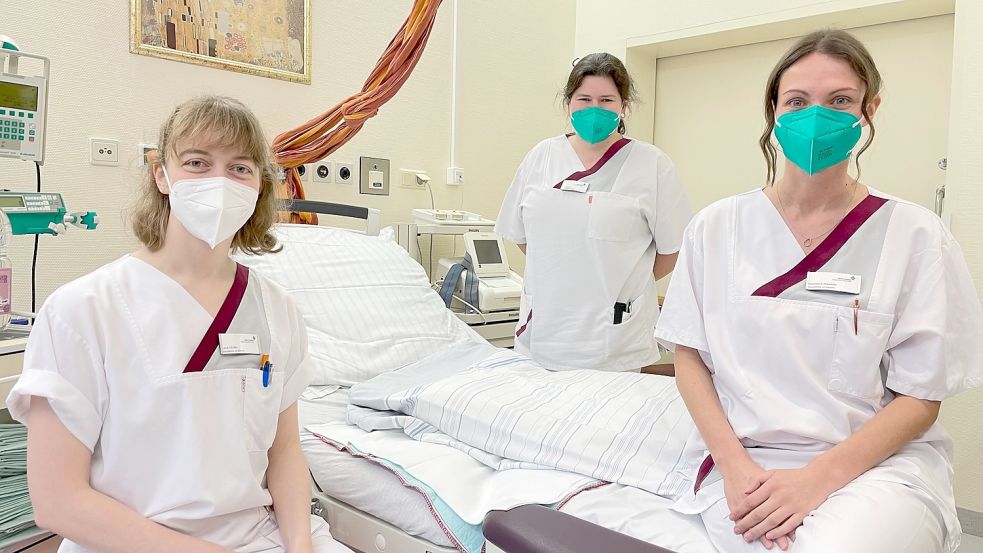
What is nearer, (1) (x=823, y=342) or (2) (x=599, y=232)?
(1) (x=823, y=342)

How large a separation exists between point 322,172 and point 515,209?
1016 millimetres

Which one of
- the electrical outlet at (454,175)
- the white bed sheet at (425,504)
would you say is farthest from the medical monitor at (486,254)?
the white bed sheet at (425,504)

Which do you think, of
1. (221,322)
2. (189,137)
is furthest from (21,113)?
(221,322)

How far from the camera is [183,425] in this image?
1092mm

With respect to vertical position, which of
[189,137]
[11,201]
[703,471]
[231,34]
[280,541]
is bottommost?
[280,541]

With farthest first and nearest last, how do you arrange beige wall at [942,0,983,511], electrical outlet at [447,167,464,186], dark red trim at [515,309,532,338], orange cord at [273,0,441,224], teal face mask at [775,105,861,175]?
1. electrical outlet at [447,167,464,186]
2. beige wall at [942,0,983,511]
3. orange cord at [273,0,441,224]
4. dark red trim at [515,309,532,338]
5. teal face mask at [775,105,861,175]

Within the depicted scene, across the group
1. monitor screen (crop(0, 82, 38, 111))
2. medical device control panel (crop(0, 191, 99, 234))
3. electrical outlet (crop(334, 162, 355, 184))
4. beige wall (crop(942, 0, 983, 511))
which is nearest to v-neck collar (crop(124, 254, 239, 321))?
medical device control panel (crop(0, 191, 99, 234))

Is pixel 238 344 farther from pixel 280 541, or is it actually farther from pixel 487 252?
pixel 487 252

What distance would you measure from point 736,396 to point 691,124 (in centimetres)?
297

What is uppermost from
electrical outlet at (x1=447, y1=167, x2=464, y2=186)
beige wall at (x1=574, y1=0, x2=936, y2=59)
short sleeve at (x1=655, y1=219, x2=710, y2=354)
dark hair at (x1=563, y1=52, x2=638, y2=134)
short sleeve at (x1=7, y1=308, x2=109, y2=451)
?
beige wall at (x1=574, y1=0, x2=936, y2=59)

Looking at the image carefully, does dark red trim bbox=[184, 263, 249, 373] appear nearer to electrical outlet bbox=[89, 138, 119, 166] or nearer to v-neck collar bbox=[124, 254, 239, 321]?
v-neck collar bbox=[124, 254, 239, 321]

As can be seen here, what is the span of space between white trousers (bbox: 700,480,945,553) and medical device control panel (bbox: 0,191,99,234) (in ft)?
5.22

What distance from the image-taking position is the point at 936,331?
115 cm

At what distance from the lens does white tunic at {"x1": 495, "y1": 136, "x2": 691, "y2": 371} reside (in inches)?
80.7
